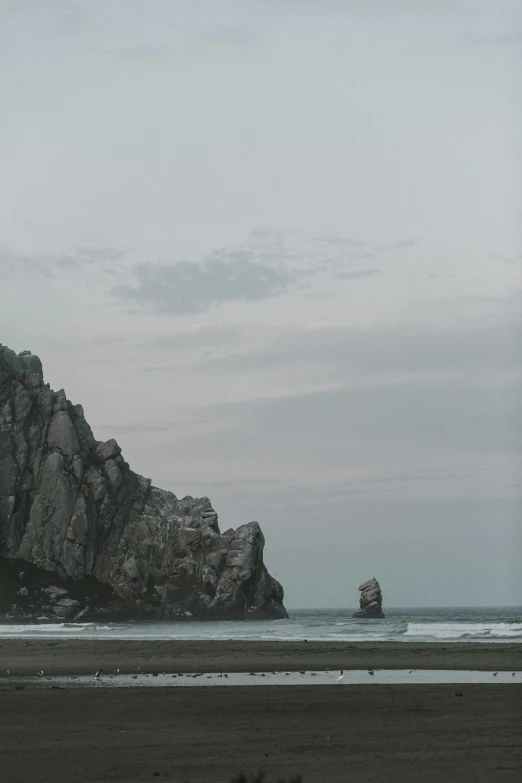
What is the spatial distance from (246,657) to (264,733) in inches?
1023

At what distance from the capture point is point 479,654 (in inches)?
1797

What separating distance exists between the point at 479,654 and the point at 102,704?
25.4 metres

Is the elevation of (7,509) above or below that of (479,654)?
above

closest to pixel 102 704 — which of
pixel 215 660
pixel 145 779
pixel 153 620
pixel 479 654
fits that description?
pixel 145 779

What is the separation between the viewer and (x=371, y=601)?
157m

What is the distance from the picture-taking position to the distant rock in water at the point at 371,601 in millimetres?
154750

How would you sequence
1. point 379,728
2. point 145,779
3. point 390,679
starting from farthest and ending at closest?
point 390,679 < point 379,728 < point 145,779

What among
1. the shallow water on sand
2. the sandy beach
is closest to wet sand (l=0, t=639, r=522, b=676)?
the shallow water on sand

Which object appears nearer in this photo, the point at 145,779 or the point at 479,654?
the point at 145,779

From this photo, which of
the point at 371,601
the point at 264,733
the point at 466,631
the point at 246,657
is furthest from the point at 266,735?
the point at 371,601

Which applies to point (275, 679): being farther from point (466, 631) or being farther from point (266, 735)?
point (466, 631)

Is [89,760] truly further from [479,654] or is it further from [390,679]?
[479,654]

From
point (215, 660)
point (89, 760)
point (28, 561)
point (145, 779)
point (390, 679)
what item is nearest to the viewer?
point (145, 779)

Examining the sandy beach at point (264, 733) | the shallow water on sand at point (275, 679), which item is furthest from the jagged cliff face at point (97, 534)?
the sandy beach at point (264, 733)
